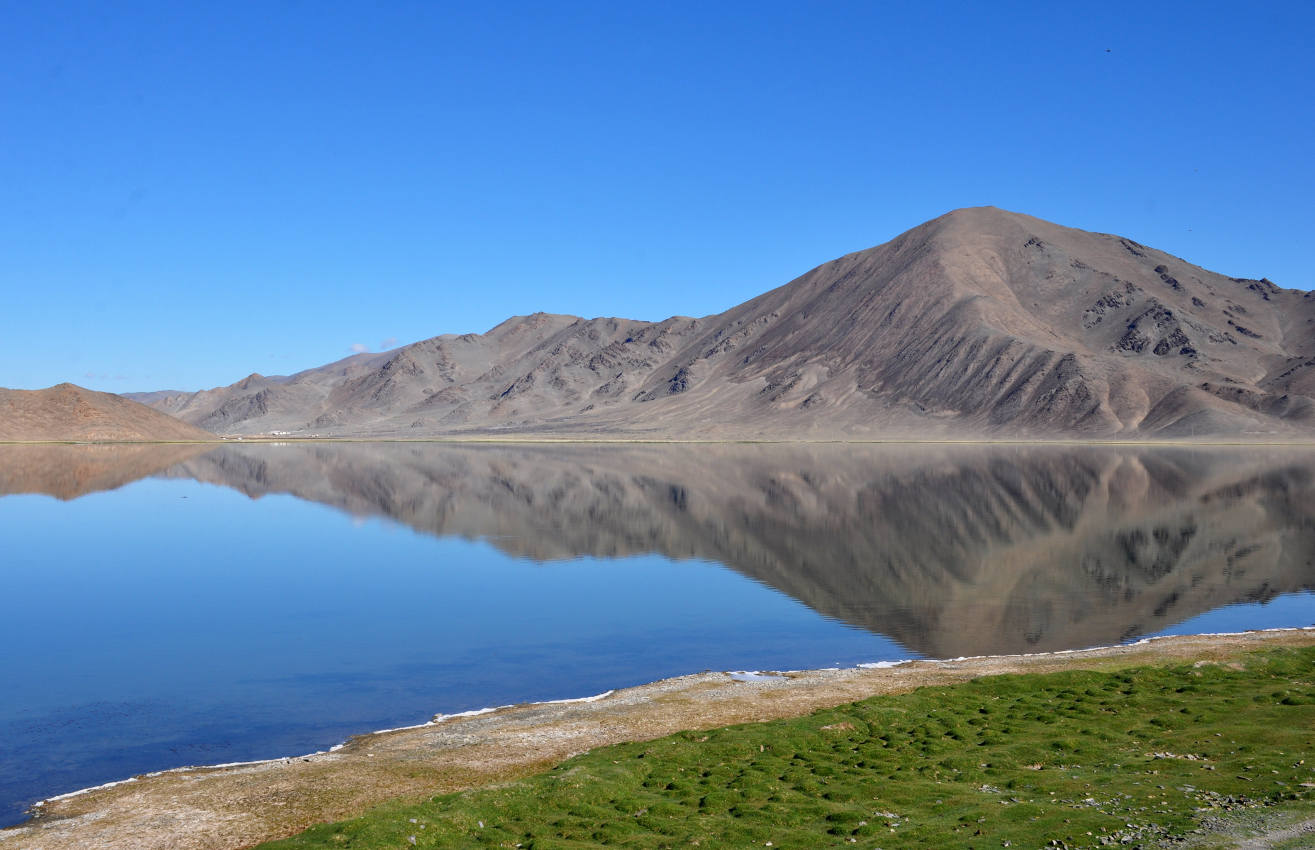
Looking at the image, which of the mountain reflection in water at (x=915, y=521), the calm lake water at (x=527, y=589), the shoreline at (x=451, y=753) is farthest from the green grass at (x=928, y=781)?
the mountain reflection in water at (x=915, y=521)

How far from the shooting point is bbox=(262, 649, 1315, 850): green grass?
15.6 m

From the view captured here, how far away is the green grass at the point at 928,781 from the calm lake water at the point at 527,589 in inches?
369

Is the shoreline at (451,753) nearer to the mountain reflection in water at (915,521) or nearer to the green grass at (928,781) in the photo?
the green grass at (928,781)

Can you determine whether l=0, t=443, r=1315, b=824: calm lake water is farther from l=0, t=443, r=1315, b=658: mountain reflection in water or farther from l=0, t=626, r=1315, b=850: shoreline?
l=0, t=626, r=1315, b=850: shoreline

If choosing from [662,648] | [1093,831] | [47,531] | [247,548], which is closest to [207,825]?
[1093,831]

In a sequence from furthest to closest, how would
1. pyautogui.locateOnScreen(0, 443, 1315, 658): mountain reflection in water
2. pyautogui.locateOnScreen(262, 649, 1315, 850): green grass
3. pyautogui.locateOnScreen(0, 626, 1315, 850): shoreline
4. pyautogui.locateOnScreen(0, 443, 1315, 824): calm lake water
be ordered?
pyautogui.locateOnScreen(0, 443, 1315, 658): mountain reflection in water, pyautogui.locateOnScreen(0, 443, 1315, 824): calm lake water, pyautogui.locateOnScreen(0, 626, 1315, 850): shoreline, pyautogui.locateOnScreen(262, 649, 1315, 850): green grass

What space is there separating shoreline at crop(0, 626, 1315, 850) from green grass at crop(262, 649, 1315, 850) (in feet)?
6.58

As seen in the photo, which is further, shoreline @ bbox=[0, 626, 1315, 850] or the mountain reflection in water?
the mountain reflection in water

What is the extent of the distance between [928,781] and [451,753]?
34.1 ft

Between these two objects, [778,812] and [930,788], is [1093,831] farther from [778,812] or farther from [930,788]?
[778,812]

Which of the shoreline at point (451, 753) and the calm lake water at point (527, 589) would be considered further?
the calm lake water at point (527, 589)

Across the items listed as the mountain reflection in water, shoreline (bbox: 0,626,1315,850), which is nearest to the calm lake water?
the mountain reflection in water

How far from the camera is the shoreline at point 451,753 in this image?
18.1 m

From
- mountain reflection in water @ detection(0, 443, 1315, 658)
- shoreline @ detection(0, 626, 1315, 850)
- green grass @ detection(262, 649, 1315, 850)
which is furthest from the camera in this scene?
mountain reflection in water @ detection(0, 443, 1315, 658)
